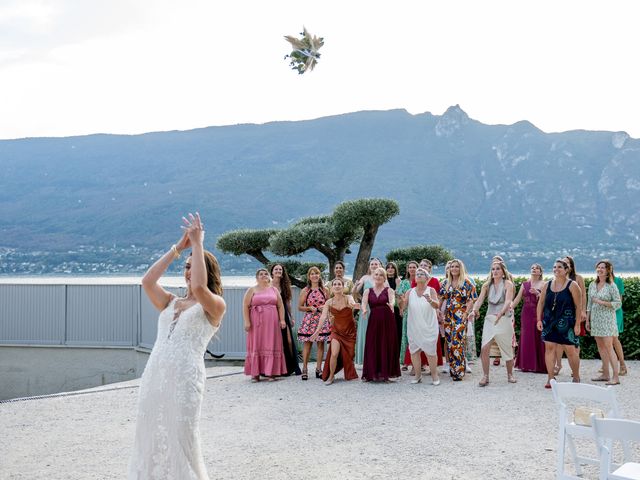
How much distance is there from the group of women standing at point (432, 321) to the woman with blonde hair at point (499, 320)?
1 cm

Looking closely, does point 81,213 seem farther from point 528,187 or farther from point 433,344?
point 433,344

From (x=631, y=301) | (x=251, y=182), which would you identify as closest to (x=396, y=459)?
(x=631, y=301)

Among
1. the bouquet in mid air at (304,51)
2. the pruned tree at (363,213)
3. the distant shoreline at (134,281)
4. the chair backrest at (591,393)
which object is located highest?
the bouquet in mid air at (304,51)

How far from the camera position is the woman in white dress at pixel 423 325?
35.0ft

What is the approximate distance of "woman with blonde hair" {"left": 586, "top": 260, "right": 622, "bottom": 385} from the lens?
34.3 ft

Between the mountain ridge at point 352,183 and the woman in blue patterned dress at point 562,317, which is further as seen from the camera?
the mountain ridge at point 352,183

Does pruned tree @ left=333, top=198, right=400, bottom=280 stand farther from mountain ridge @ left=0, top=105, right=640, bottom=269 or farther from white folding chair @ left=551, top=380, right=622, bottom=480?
mountain ridge @ left=0, top=105, right=640, bottom=269

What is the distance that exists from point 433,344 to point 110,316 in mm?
8254

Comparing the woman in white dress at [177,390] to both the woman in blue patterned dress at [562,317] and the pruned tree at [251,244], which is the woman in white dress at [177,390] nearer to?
the woman in blue patterned dress at [562,317]

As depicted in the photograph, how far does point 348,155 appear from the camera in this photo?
143 metres

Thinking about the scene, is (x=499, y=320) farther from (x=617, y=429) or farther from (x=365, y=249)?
(x=365, y=249)

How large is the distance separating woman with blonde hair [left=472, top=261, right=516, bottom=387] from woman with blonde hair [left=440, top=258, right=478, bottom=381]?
0.56ft

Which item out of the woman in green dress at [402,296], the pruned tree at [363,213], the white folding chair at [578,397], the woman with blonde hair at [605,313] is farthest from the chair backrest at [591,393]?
the pruned tree at [363,213]

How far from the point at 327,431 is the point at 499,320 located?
3.93m
